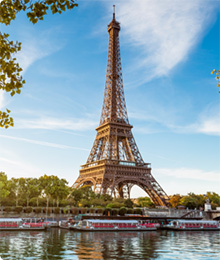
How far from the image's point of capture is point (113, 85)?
96188 millimetres

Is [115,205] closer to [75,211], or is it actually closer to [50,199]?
[75,211]

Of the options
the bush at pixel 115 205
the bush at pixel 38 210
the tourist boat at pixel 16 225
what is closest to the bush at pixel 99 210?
the bush at pixel 115 205

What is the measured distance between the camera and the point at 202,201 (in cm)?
11138

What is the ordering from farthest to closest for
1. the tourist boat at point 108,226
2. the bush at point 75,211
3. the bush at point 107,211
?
1. the bush at point 75,211
2. the bush at point 107,211
3. the tourist boat at point 108,226

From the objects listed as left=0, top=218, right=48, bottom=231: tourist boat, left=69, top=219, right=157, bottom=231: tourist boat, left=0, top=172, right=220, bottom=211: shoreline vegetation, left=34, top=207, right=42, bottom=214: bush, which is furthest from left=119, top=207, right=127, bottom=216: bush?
left=0, top=218, right=48, bottom=231: tourist boat

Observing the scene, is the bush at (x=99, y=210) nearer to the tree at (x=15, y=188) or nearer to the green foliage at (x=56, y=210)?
the green foliage at (x=56, y=210)

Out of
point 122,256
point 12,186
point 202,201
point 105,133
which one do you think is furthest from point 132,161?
point 122,256

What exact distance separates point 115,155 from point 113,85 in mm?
23725

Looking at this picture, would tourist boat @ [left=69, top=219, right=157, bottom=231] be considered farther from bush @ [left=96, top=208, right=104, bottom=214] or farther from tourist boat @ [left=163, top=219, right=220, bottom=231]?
bush @ [left=96, top=208, right=104, bottom=214]

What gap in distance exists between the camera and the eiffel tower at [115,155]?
81.2m

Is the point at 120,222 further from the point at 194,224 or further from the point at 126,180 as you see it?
the point at 126,180

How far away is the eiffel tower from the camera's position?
8125 cm

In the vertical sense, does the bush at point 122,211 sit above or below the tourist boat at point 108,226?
above

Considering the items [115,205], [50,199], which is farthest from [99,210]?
[50,199]
